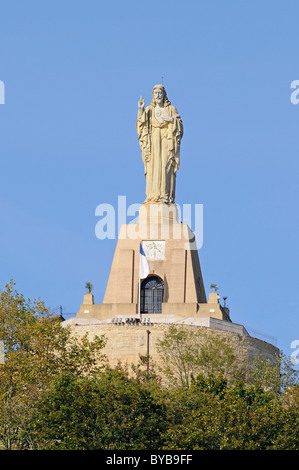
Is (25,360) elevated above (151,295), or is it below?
below

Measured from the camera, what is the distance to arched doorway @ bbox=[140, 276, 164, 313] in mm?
78188

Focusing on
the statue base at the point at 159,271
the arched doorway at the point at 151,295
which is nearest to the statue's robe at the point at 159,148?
the statue base at the point at 159,271

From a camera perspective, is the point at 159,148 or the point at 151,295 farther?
the point at 159,148

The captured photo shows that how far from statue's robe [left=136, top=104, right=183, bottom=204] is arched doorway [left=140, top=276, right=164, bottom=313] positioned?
17.8 ft

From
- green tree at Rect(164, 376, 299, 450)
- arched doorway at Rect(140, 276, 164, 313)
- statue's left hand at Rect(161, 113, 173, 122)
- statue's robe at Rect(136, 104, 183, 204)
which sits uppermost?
statue's left hand at Rect(161, 113, 173, 122)

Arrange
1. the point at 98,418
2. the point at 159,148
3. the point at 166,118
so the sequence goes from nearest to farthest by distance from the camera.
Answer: the point at 98,418 < the point at 166,118 < the point at 159,148

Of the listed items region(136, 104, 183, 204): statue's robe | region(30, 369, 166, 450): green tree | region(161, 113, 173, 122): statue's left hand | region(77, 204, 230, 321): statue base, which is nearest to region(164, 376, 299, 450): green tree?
region(30, 369, 166, 450): green tree

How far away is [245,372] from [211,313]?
5.12 metres

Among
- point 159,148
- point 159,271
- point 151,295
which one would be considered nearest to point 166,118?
point 159,148

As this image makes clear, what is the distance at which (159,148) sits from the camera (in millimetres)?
81938

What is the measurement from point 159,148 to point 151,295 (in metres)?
9.23

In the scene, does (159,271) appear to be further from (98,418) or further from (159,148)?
(98,418)

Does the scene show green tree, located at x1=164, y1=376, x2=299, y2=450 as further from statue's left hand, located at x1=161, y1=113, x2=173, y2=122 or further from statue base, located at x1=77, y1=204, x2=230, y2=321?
statue's left hand, located at x1=161, y1=113, x2=173, y2=122
